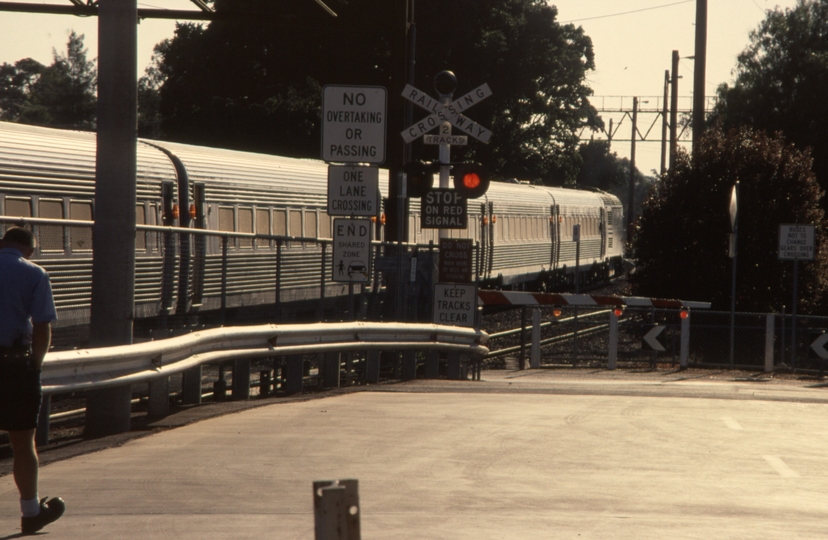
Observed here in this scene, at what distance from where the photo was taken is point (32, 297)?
707cm

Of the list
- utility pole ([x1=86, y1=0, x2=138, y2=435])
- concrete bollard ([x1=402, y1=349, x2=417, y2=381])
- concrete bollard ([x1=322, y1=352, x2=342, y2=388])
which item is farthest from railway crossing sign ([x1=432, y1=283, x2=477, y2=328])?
utility pole ([x1=86, y1=0, x2=138, y2=435])

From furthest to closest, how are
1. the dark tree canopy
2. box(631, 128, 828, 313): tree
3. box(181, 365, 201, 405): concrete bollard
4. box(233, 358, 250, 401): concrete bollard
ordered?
1. the dark tree canopy
2. box(631, 128, 828, 313): tree
3. box(233, 358, 250, 401): concrete bollard
4. box(181, 365, 201, 405): concrete bollard

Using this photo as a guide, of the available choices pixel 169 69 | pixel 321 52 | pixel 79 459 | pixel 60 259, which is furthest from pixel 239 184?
pixel 169 69

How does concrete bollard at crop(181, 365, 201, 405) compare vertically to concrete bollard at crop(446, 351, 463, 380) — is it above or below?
above

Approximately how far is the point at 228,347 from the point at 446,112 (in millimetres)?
5680

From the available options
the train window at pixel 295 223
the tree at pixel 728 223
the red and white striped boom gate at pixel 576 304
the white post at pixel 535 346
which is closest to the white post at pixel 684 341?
the red and white striped boom gate at pixel 576 304

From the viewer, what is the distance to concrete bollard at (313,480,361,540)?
12.9 ft

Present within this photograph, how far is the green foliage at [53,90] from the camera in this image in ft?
395

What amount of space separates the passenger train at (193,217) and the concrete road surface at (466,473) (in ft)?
5.74

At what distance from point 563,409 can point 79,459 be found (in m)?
5.39

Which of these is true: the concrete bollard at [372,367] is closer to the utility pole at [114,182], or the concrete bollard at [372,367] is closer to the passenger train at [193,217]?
the passenger train at [193,217]

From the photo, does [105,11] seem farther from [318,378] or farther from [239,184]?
[239,184]

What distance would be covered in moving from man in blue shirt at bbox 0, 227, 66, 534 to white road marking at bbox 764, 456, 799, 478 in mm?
4993

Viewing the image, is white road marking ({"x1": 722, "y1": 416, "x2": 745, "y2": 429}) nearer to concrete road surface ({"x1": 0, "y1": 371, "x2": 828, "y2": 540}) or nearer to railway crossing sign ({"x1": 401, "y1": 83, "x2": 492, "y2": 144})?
concrete road surface ({"x1": 0, "y1": 371, "x2": 828, "y2": 540})
